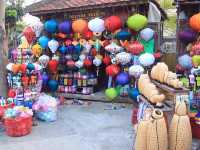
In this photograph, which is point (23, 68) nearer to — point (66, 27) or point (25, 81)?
point (25, 81)

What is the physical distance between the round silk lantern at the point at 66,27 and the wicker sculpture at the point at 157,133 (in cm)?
523

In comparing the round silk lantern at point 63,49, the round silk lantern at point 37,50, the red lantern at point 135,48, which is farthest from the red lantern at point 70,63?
the red lantern at point 135,48

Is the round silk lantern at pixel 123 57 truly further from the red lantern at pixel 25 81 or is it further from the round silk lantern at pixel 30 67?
the red lantern at pixel 25 81

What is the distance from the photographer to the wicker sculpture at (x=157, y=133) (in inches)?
181

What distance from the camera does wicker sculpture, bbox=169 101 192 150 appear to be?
4703 mm

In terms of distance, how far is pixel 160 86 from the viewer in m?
5.64

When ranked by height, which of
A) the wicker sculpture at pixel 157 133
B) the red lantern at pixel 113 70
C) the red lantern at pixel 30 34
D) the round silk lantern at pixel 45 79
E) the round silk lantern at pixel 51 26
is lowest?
the wicker sculpture at pixel 157 133

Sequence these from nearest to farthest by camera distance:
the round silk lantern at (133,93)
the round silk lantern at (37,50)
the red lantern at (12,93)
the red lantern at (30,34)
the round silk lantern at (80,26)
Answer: the red lantern at (12,93), the round silk lantern at (133,93), the round silk lantern at (80,26), the round silk lantern at (37,50), the red lantern at (30,34)

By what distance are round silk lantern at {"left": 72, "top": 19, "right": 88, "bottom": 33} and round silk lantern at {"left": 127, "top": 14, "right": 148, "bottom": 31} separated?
4.15 feet

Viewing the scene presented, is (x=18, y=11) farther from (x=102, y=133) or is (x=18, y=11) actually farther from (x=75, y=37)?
(x=102, y=133)

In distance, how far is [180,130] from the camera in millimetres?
4699

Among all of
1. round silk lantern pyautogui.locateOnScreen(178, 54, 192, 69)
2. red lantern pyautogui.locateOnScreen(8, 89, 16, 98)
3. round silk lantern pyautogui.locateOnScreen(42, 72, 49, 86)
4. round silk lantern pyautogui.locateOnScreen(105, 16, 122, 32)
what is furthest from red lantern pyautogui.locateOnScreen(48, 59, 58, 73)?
round silk lantern pyautogui.locateOnScreen(178, 54, 192, 69)

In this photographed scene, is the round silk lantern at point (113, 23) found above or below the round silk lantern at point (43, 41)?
above

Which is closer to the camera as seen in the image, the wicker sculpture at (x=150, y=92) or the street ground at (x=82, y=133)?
the wicker sculpture at (x=150, y=92)
